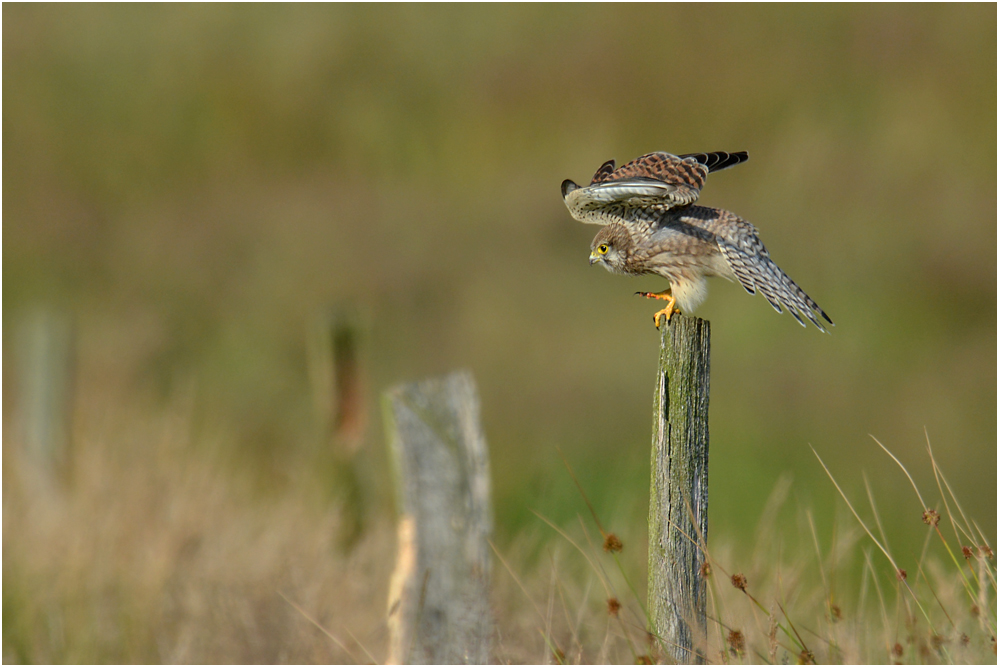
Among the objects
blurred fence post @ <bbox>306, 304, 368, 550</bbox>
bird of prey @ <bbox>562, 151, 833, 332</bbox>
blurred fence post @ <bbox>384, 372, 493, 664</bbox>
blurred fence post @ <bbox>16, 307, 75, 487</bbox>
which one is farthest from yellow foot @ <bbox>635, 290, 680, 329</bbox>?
blurred fence post @ <bbox>16, 307, 75, 487</bbox>

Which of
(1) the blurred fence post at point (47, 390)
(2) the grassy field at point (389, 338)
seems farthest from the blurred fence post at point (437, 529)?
(1) the blurred fence post at point (47, 390)

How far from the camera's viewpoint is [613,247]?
8.68ft

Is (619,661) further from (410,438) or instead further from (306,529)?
(306,529)

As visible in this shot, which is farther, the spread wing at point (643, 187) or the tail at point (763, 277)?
the tail at point (763, 277)

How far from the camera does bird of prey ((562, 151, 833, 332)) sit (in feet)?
7.77

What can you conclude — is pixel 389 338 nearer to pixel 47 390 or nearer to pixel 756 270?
pixel 47 390

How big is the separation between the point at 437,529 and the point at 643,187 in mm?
1889

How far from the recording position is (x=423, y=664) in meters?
3.42

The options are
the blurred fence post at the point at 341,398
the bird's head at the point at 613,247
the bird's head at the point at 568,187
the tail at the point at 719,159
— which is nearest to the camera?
the bird's head at the point at 568,187

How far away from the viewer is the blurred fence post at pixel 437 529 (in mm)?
3434

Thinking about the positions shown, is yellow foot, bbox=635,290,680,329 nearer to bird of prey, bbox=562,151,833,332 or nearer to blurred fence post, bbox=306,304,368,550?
bird of prey, bbox=562,151,833,332

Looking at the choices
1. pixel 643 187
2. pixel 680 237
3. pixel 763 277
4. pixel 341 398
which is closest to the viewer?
pixel 643 187

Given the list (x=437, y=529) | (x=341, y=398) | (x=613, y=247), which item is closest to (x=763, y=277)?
(x=613, y=247)

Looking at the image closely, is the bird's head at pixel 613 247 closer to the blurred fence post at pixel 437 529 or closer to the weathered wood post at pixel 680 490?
the weathered wood post at pixel 680 490
